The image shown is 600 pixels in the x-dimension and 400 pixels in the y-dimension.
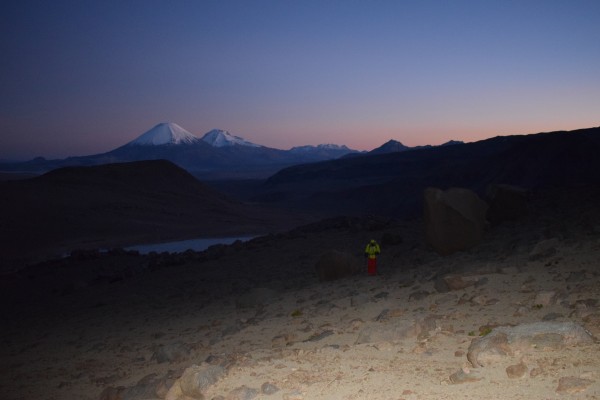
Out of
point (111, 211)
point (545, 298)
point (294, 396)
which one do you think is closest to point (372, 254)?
point (545, 298)

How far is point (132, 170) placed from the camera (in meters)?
40.7

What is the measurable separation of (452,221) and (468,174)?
35797 mm

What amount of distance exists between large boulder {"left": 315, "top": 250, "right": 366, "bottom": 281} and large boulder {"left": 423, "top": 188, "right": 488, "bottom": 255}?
4.48 ft

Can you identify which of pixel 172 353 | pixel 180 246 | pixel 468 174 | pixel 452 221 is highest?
pixel 468 174

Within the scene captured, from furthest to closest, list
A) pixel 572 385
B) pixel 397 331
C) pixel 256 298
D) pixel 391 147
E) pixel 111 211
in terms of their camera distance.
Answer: pixel 391 147
pixel 111 211
pixel 256 298
pixel 397 331
pixel 572 385

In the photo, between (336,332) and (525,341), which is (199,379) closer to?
(336,332)

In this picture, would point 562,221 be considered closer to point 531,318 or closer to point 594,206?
point 594,206

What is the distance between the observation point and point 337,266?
8.06 metres

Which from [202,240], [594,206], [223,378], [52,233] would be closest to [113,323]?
[223,378]

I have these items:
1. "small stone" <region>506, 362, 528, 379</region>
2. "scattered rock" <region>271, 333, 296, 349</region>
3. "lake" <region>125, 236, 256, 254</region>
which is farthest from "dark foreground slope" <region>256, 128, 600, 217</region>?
"small stone" <region>506, 362, 528, 379</region>

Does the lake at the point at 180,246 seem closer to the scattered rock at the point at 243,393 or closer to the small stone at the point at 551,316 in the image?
the scattered rock at the point at 243,393

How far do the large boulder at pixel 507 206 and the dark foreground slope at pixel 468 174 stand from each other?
30.1 ft

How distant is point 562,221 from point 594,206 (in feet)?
2.43

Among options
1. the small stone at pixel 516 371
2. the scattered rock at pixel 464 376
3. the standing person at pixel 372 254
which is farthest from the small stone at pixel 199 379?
the standing person at pixel 372 254
